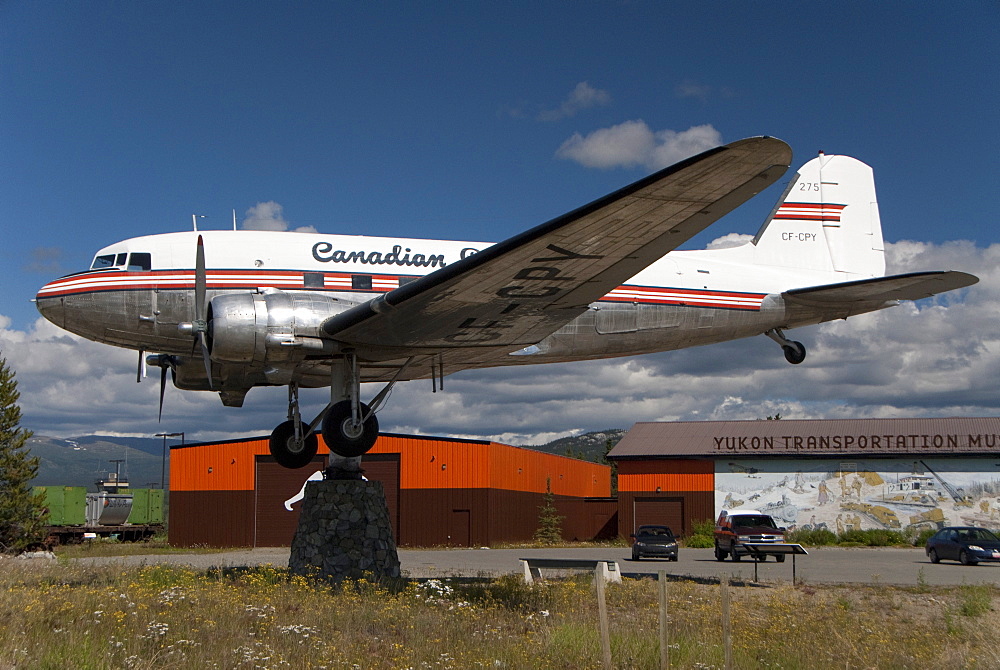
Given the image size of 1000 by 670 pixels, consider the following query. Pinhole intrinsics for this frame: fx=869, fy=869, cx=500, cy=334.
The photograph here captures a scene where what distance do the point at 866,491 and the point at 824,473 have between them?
2.31 m

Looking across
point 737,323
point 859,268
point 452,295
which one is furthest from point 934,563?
point 452,295

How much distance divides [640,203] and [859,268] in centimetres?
1260

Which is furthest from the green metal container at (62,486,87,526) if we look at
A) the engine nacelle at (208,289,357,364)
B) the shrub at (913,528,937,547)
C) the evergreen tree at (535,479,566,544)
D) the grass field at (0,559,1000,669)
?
the shrub at (913,528,937,547)

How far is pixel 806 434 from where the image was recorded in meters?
51.0

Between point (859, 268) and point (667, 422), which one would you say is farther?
point (667, 422)

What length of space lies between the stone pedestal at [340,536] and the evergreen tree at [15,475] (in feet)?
112

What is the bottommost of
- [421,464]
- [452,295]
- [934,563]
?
[934,563]

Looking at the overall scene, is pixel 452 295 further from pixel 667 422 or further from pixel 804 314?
pixel 667 422

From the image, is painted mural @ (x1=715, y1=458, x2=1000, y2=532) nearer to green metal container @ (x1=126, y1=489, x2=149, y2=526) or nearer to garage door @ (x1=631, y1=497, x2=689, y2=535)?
garage door @ (x1=631, y1=497, x2=689, y2=535)

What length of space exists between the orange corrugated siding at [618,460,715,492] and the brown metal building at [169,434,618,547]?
835cm

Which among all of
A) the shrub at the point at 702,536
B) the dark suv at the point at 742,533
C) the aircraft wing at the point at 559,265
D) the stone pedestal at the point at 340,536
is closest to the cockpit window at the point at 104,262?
the aircraft wing at the point at 559,265

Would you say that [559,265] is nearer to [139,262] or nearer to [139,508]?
[139,262]

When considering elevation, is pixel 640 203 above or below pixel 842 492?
above

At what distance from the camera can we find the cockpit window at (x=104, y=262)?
16.2 m
